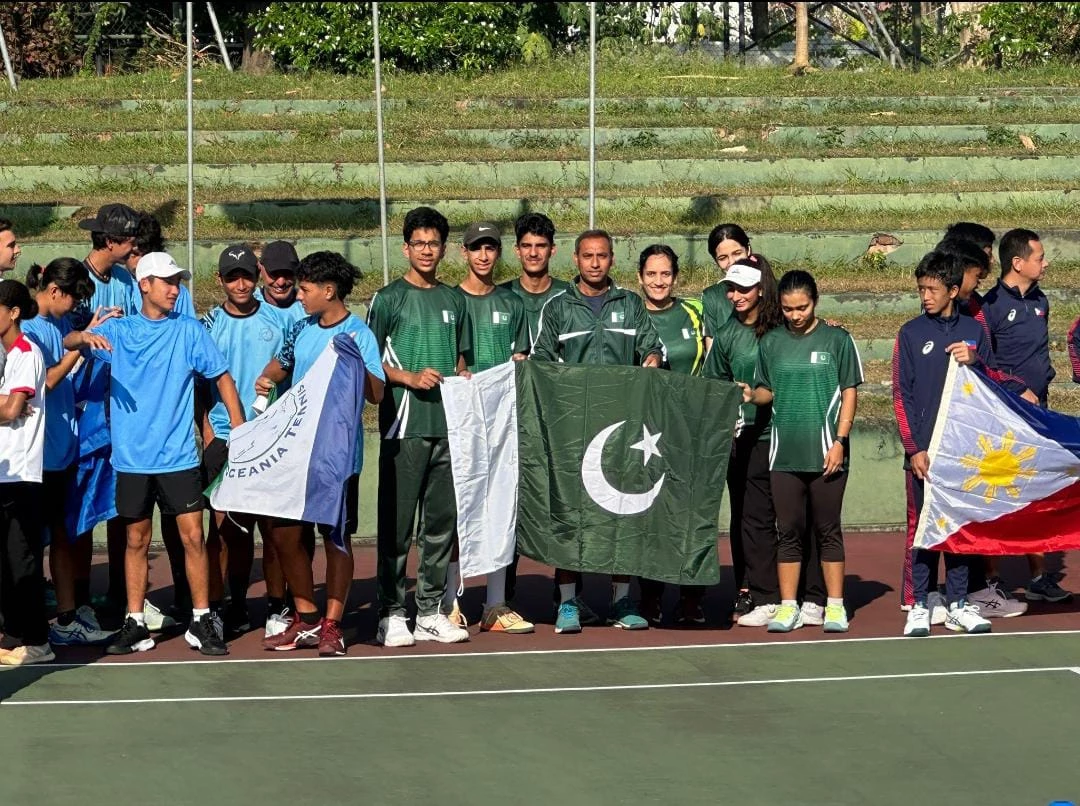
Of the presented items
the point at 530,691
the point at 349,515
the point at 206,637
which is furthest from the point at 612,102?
the point at 530,691

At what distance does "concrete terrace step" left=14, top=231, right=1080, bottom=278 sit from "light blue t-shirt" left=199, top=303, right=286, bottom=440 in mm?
7071

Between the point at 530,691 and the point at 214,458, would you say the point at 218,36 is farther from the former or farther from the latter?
the point at 530,691

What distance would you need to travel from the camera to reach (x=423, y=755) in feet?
24.1

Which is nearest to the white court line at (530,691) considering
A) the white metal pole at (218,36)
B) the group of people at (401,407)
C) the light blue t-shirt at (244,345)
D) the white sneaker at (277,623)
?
the group of people at (401,407)

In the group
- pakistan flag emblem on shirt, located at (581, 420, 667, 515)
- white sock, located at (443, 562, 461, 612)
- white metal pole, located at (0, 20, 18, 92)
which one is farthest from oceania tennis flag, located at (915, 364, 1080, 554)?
white metal pole, located at (0, 20, 18, 92)

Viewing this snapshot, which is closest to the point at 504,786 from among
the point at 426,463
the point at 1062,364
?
the point at 426,463

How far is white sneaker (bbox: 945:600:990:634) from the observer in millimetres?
9641

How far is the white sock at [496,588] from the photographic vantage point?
32.1 feet

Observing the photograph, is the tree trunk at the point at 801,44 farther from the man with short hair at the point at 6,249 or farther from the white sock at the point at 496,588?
the man with short hair at the point at 6,249

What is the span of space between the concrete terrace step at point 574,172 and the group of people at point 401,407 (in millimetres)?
9086

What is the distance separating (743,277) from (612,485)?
1284 millimetres

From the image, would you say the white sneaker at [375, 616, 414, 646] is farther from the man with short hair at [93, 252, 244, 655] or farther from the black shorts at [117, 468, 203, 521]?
the black shorts at [117, 468, 203, 521]

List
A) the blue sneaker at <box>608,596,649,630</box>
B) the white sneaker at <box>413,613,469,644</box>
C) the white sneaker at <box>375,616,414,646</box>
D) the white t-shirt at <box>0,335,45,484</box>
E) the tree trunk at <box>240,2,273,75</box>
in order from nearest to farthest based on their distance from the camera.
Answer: the white t-shirt at <box>0,335,45,484</box>
the white sneaker at <box>375,616,414,646</box>
the white sneaker at <box>413,613,469,644</box>
the blue sneaker at <box>608,596,649,630</box>
the tree trunk at <box>240,2,273,75</box>

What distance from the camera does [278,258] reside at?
9828 millimetres
